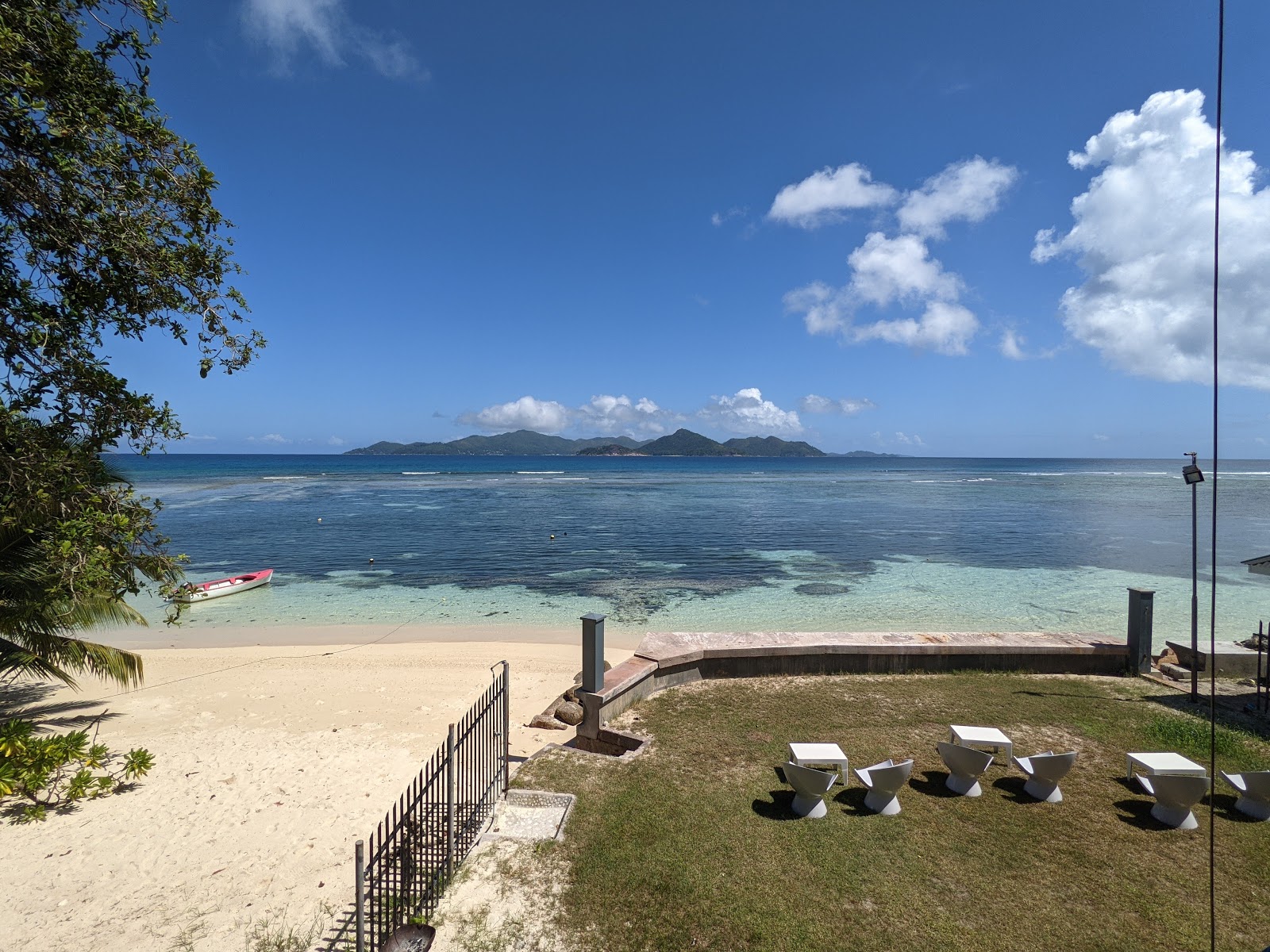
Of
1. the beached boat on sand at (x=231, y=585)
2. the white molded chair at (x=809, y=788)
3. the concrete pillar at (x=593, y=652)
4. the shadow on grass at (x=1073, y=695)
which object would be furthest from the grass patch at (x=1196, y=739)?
the beached boat on sand at (x=231, y=585)

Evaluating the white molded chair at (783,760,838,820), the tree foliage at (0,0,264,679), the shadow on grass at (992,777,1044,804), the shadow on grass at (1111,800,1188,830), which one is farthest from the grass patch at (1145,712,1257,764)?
the tree foliage at (0,0,264,679)

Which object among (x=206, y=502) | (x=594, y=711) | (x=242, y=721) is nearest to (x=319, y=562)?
(x=242, y=721)

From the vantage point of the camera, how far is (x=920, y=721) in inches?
356

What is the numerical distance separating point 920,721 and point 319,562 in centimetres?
2716

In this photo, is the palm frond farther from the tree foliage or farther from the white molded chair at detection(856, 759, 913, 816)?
the white molded chair at detection(856, 759, 913, 816)

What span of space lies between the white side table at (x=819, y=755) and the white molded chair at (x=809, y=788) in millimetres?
488

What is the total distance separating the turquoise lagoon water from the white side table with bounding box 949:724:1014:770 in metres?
9.76

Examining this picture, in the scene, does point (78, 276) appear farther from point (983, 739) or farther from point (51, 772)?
point (983, 739)

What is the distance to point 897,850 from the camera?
19.6ft

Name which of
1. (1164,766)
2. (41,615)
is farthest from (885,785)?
(41,615)

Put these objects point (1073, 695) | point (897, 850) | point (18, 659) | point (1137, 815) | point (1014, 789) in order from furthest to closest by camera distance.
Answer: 1. point (1073, 695)
2. point (18, 659)
3. point (1014, 789)
4. point (1137, 815)
5. point (897, 850)

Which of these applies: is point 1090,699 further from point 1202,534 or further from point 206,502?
point 206,502

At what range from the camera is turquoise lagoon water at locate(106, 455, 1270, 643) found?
19.6 meters

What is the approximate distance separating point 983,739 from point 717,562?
20.4m
